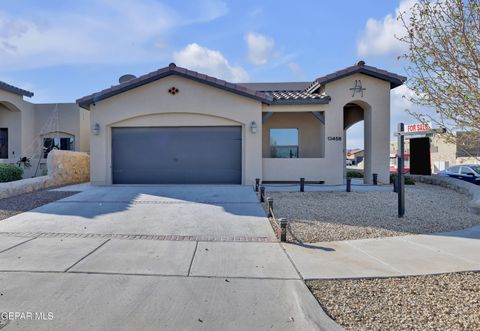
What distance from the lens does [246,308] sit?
3693mm

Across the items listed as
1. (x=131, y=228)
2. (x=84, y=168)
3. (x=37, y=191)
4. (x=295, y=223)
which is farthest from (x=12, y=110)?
(x=295, y=223)

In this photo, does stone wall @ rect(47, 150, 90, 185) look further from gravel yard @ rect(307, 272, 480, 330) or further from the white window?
gravel yard @ rect(307, 272, 480, 330)

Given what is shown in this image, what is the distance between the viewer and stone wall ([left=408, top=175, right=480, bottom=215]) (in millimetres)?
9266

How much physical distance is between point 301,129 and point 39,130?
17279 mm

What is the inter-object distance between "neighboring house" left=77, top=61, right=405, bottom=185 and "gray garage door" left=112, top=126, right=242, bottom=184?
4 cm

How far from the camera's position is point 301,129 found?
53.5 ft

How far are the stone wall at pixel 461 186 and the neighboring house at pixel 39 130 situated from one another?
68.2ft

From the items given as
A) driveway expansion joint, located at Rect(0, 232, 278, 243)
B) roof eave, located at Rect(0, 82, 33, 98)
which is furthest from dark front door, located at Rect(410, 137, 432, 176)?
roof eave, located at Rect(0, 82, 33, 98)

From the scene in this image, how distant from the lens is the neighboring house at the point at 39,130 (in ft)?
64.6

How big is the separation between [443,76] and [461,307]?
275cm

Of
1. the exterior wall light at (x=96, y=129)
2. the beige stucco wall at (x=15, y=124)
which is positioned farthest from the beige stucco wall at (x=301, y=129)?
the beige stucco wall at (x=15, y=124)

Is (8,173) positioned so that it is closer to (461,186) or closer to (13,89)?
(13,89)

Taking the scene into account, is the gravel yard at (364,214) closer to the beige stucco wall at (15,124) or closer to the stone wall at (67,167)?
the stone wall at (67,167)

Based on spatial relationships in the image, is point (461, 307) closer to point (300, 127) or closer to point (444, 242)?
point (444, 242)
